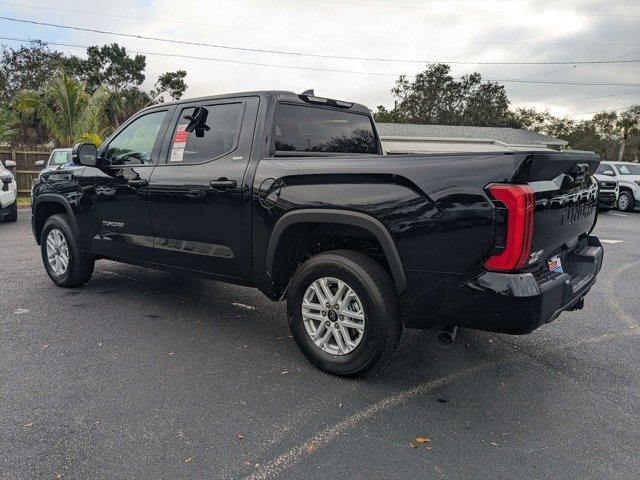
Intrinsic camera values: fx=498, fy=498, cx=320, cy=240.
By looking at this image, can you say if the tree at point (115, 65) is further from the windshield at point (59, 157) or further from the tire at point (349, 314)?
the tire at point (349, 314)

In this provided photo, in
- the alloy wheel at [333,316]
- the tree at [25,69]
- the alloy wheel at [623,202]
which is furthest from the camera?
the tree at [25,69]

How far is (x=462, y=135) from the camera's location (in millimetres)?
27484

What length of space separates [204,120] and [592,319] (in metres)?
4.10

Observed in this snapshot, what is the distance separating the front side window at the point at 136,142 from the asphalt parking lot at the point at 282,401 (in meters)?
1.46

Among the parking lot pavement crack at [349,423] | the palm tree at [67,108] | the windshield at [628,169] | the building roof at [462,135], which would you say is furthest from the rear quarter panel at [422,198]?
the building roof at [462,135]

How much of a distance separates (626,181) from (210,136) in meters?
16.6

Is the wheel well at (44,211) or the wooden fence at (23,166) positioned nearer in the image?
the wheel well at (44,211)

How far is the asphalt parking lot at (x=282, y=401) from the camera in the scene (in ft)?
8.22

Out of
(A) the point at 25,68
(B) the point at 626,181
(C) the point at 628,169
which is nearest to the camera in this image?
(B) the point at 626,181

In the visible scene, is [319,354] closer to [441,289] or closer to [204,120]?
[441,289]

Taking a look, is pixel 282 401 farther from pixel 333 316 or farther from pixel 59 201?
pixel 59 201

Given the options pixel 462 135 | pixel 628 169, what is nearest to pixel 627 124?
pixel 462 135

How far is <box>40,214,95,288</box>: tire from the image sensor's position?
17.4 ft

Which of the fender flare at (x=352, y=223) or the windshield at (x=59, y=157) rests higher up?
the windshield at (x=59, y=157)
